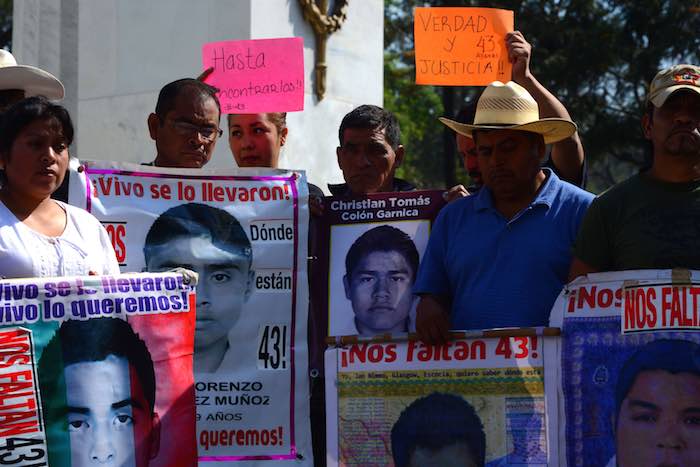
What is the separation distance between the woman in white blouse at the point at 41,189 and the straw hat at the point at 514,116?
1525 millimetres

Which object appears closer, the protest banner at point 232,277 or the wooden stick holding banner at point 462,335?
the wooden stick holding banner at point 462,335

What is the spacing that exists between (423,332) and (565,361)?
1.78 ft

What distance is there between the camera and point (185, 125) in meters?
5.45

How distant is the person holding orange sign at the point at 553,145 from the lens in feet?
17.7

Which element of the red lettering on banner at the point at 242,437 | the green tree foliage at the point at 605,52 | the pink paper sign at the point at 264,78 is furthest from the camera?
the green tree foliage at the point at 605,52

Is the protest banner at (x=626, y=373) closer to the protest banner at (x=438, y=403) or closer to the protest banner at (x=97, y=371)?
the protest banner at (x=438, y=403)

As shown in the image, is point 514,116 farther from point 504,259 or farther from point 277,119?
point 277,119

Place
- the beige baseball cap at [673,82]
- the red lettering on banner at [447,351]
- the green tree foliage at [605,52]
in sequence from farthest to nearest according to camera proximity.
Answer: the green tree foliage at [605,52], the red lettering on banner at [447,351], the beige baseball cap at [673,82]

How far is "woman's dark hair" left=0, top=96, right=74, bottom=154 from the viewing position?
447 centimetres

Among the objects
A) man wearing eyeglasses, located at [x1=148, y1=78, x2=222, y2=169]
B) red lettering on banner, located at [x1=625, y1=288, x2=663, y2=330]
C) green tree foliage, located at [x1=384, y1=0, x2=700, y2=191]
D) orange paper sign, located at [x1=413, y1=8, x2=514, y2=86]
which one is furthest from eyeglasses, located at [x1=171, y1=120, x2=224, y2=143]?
green tree foliage, located at [x1=384, y1=0, x2=700, y2=191]

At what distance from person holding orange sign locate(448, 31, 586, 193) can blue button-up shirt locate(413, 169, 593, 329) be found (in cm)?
47

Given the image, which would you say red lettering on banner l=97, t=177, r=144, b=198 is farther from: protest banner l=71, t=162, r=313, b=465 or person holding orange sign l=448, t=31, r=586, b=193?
person holding orange sign l=448, t=31, r=586, b=193

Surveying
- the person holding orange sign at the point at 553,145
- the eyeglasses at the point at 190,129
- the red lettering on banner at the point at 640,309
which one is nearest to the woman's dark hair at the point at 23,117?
the eyeglasses at the point at 190,129

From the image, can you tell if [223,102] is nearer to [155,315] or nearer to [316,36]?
[155,315]
